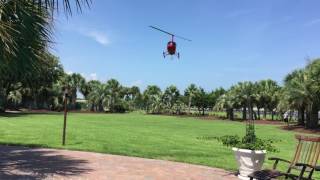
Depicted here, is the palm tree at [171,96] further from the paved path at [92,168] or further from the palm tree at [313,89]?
the paved path at [92,168]

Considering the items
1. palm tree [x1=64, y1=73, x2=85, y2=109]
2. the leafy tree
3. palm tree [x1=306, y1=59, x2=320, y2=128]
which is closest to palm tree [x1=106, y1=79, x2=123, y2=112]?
palm tree [x1=64, y1=73, x2=85, y2=109]

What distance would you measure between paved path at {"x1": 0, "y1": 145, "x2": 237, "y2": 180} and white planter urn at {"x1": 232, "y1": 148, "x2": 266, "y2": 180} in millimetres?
534

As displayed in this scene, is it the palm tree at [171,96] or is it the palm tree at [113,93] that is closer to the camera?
the palm tree at [113,93]

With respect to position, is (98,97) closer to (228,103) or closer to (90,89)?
(90,89)

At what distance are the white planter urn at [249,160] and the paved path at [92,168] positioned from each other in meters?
0.53

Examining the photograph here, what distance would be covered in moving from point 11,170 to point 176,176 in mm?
3586

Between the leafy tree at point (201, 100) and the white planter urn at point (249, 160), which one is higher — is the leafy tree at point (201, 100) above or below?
above

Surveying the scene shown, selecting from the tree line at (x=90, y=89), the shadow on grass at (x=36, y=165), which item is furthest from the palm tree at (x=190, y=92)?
the shadow on grass at (x=36, y=165)

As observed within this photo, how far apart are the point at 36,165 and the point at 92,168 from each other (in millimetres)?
1351

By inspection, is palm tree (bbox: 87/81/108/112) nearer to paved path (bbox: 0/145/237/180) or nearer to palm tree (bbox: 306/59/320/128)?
palm tree (bbox: 306/59/320/128)

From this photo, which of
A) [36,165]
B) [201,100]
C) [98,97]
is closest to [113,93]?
[98,97]

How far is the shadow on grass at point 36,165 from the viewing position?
10484mm

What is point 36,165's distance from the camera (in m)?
11.9

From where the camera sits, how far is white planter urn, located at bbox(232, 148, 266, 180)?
10.2m
